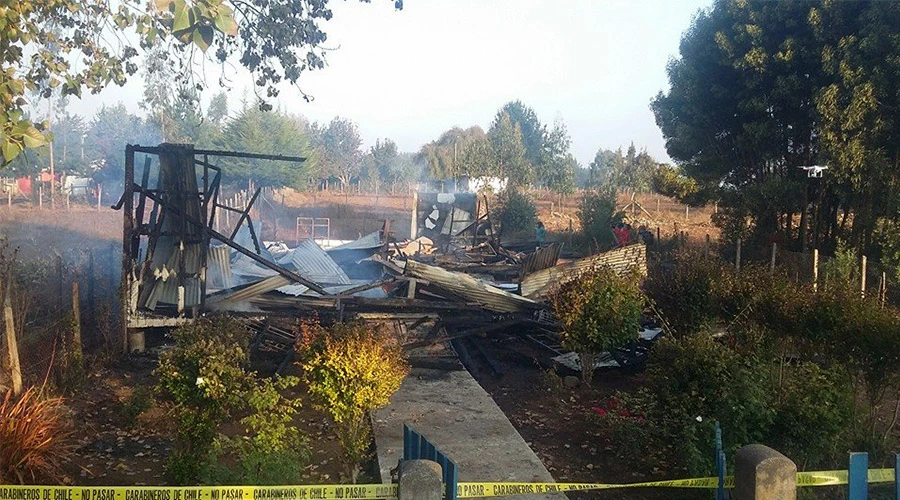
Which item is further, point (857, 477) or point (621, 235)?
point (621, 235)

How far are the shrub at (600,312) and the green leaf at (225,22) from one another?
5685 mm

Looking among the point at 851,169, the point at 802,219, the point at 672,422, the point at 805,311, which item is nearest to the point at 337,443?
the point at 672,422

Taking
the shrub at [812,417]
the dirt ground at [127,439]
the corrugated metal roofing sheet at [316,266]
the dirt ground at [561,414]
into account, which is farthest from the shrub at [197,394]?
the corrugated metal roofing sheet at [316,266]

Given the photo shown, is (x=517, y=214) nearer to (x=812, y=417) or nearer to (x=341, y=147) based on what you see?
(x=812, y=417)

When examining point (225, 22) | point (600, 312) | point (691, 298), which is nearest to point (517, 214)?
point (691, 298)

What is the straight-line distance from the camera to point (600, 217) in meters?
25.7

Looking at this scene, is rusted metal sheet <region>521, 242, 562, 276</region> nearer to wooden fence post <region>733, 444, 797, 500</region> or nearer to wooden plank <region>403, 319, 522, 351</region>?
wooden plank <region>403, 319, 522, 351</region>

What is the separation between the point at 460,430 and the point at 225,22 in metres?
4.38

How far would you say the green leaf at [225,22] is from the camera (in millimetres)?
3049

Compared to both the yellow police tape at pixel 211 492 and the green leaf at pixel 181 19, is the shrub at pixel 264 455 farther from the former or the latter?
the green leaf at pixel 181 19

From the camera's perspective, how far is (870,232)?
51.6 feet

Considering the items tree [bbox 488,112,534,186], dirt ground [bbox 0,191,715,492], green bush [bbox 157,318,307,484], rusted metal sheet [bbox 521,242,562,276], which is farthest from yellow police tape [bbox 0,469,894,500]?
tree [bbox 488,112,534,186]

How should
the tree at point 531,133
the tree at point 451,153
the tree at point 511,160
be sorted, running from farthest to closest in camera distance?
the tree at point 531,133 → the tree at point 451,153 → the tree at point 511,160

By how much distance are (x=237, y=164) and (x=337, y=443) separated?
36.0 m
